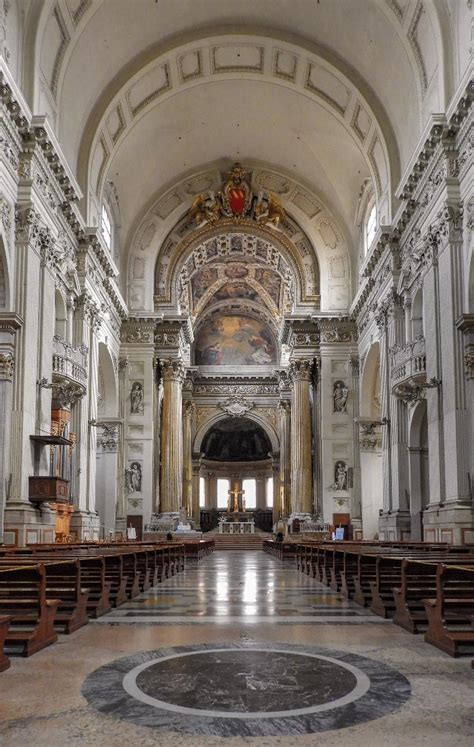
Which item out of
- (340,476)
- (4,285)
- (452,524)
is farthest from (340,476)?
(4,285)

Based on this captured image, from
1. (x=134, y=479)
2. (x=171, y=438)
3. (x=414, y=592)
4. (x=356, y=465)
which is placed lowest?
(x=414, y=592)

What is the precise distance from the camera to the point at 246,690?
4.69 metres

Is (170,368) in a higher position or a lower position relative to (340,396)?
higher

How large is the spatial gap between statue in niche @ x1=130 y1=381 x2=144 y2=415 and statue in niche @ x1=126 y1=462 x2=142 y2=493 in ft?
7.47

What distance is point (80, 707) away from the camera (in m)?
4.36

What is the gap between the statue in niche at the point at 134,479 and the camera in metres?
31.5

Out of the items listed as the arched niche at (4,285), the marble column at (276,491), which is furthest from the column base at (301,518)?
the arched niche at (4,285)

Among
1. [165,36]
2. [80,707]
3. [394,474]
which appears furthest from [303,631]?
[165,36]

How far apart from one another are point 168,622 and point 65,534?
1473 cm

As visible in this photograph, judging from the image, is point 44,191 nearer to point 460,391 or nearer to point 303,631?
point 460,391

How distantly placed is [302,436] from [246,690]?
95.6ft

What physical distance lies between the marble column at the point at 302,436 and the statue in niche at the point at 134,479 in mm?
6764

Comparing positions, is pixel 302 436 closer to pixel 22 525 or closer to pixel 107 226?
pixel 107 226

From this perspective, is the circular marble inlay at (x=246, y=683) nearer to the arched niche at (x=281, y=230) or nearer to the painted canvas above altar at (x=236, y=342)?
the arched niche at (x=281, y=230)
